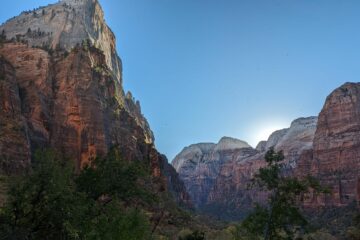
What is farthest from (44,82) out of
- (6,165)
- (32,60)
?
(6,165)

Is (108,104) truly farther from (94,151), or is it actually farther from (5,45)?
(5,45)

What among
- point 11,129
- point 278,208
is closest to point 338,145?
point 11,129

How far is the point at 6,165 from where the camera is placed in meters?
55.7

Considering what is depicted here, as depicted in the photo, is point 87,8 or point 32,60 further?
point 87,8

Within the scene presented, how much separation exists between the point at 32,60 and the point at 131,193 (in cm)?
7381

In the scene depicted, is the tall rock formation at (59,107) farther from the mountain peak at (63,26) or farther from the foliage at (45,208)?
the foliage at (45,208)

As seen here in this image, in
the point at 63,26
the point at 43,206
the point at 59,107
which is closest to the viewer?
the point at 43,206

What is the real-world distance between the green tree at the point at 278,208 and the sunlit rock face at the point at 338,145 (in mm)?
132308

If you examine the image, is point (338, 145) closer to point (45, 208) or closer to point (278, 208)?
point (278, 208)

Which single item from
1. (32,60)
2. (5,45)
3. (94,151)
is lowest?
(94,151)

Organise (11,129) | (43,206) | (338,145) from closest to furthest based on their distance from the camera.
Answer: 1. (43,206)
2. (11,129)
3. (338,145)

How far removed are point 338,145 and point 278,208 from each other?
150 metres

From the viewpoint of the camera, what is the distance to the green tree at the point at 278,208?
22.0m

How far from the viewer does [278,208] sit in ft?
74.0
